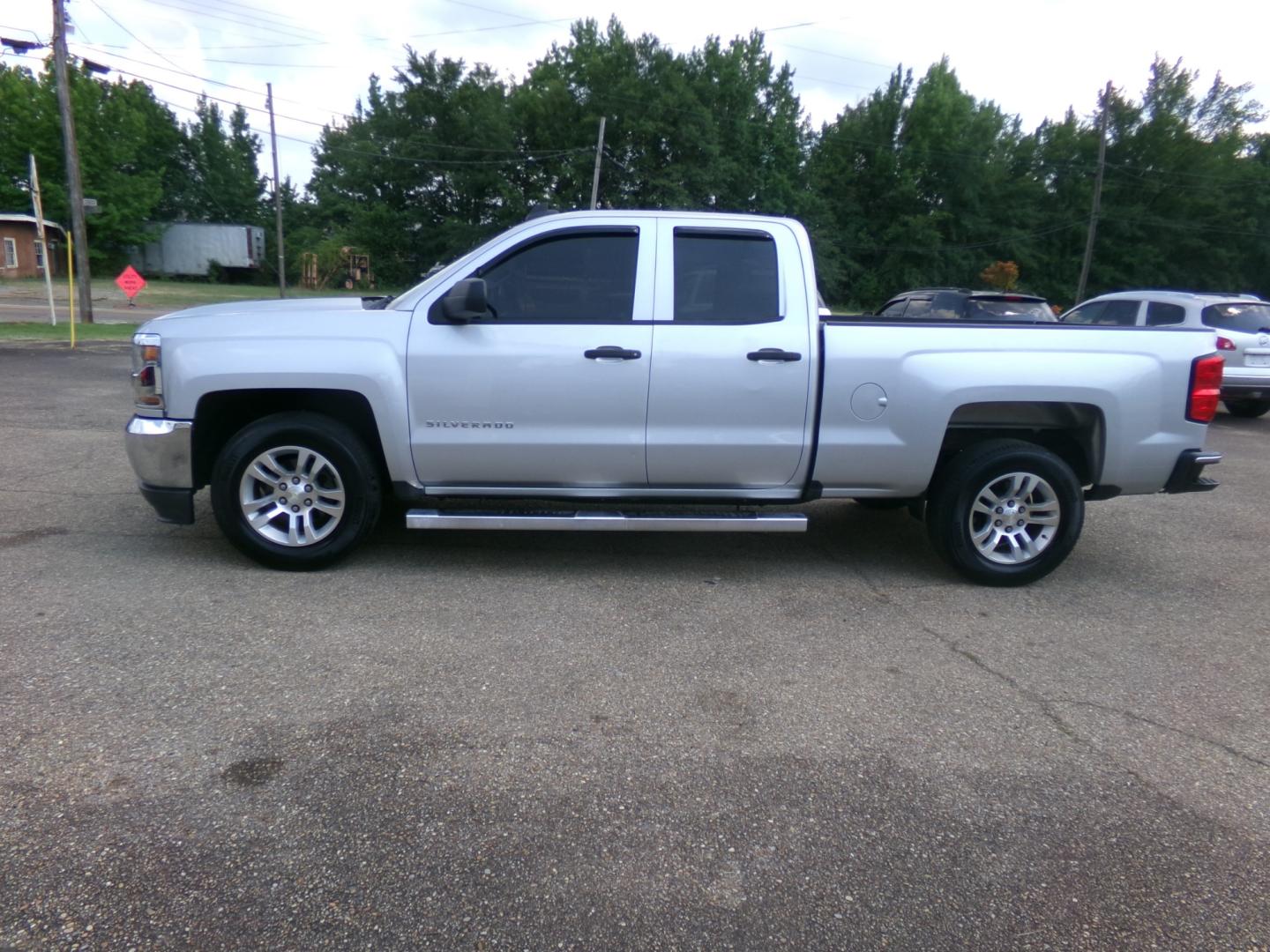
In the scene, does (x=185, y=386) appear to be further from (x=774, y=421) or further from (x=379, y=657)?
(x=774, y=421)

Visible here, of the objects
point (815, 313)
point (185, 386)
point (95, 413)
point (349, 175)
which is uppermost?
point (349, 175)

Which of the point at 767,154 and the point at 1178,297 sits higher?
the point at 767,154

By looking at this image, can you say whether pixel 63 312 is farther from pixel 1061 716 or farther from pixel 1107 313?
pixel 1061 716

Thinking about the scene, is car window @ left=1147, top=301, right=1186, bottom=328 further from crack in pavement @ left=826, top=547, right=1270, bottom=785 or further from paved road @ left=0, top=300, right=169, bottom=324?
paved road @ left=0, top=300, right=169, bottom=324

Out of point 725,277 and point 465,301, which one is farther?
point 725,277

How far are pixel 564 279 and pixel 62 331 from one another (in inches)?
776

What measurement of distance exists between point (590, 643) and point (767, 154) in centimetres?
4843

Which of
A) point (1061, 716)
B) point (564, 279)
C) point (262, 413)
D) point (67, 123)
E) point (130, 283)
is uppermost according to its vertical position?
point (67, 123)

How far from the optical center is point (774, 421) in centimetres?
526

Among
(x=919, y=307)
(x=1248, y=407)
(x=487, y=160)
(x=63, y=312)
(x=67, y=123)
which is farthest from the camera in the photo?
(x=487, y=160)

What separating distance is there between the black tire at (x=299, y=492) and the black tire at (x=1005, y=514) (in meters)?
3.25

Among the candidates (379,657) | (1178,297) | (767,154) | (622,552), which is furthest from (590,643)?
(767,154)

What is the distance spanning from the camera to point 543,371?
5.15m

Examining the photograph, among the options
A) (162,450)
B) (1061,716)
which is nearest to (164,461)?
(162,450)
